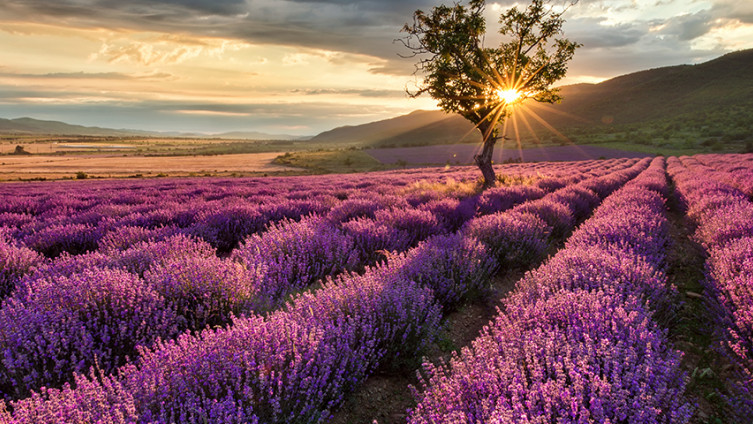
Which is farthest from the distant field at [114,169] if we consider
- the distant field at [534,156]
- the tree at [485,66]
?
the tree at [485,66]

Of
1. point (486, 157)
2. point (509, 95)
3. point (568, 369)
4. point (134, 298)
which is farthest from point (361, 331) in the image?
point (509, 95)

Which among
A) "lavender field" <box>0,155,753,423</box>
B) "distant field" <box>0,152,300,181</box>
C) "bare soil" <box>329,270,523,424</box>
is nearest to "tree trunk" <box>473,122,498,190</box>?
"lavender field" <box>0,155,753,423</box>

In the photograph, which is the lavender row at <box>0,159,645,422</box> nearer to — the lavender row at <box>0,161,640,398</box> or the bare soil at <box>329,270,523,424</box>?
the bare soil at <box>329,270,523,424</box>

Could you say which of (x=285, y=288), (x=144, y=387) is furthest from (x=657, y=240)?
(x=144, y=387)

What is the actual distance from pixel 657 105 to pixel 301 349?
111m

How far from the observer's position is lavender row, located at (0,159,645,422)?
1687 millimetres

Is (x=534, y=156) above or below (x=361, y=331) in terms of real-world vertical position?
above

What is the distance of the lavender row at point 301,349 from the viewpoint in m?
1.69

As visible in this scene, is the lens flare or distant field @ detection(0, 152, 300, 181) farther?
distant field @ detection(0, 152, 300, 181)

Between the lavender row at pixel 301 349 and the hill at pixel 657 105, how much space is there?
221 ft

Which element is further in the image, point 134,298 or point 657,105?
point 657,105

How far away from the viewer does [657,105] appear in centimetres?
8744

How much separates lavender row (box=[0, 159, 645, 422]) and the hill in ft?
221

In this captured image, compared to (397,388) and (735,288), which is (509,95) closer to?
(735,288)
